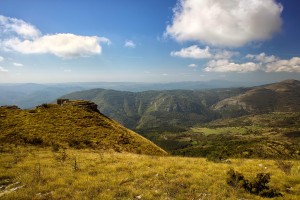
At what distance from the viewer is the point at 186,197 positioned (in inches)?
449

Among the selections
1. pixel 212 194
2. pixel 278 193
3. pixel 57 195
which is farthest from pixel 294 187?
pixel 57 195

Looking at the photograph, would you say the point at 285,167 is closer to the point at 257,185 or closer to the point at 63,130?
the point at 257,185

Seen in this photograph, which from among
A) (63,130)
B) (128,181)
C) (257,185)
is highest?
(257,185)

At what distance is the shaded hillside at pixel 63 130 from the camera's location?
35.2m

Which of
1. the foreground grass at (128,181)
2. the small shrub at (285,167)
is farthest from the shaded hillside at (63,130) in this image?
the small shrub at (285,167)

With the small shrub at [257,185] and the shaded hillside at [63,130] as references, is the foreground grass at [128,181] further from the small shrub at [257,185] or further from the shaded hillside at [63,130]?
the shaded hillside at [63,130]

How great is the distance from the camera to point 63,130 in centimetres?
4141

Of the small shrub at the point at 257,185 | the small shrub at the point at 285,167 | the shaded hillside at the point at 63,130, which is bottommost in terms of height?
the shaded hillside at the point at 63,130

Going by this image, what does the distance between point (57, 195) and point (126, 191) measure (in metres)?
3.59

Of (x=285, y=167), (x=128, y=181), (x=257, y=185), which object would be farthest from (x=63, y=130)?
(x=257, y=185)

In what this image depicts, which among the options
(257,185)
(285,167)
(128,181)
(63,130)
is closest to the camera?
(257,185)

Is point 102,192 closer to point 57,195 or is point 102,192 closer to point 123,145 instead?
point 57,195

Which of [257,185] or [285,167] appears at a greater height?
[257,185]

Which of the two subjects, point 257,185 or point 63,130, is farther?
point 63,130
